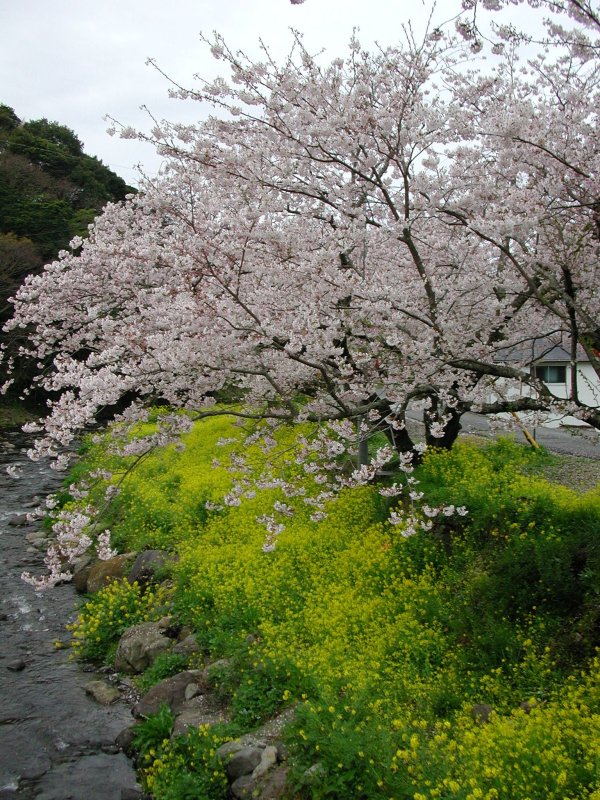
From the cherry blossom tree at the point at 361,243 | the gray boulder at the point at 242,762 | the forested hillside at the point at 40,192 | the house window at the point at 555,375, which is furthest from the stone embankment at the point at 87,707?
the house window at the point at 555,375

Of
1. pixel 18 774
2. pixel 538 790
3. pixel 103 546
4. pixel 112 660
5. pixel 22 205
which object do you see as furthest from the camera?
pixel 22 205

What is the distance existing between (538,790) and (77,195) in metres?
45.2

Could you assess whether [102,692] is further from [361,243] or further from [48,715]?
[361,243]

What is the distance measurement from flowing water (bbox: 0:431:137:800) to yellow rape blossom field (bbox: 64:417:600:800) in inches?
19.0

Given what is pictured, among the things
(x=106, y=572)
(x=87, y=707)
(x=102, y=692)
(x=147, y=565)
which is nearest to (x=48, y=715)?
(x=87, y=707)

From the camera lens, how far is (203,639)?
802cm

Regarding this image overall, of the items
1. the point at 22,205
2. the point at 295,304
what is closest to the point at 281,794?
the point at 295,304

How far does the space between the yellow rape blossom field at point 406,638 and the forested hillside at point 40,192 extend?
20.1 metres

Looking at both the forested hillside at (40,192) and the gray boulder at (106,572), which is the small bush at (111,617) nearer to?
the gray boulder at (106,572)

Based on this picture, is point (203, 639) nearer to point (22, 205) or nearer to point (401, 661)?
point (401, 661)

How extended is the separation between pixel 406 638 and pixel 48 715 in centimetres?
462

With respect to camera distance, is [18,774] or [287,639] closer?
[18,774]

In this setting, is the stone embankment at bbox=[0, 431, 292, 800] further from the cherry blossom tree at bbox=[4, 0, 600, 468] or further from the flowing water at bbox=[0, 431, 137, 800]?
the cherry blossom tree at bbox=[4, 0, 600, 468]

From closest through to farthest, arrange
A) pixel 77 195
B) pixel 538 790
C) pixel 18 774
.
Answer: pixel 538 790 → pixel 18 774 → pixel 77 195
